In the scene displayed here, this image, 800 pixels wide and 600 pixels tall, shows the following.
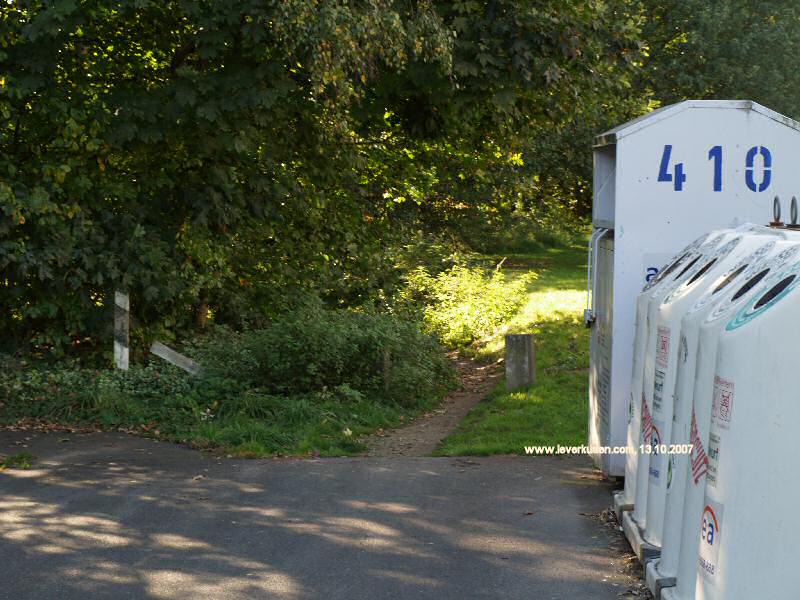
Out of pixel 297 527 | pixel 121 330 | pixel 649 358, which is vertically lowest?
pixel 297 527

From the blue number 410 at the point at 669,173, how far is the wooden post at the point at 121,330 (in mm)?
6980

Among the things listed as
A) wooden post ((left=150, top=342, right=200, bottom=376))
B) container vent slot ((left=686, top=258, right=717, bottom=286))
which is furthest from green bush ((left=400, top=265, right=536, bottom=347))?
container vent slot ((left=686, top=258, right=717, bottom=286))

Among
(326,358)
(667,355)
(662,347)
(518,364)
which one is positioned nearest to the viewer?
(667,355)

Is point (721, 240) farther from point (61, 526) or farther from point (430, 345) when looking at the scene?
point (430, 345)

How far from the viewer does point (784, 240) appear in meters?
5.27

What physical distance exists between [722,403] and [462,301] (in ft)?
54.1

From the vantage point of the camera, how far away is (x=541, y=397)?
42.6ft

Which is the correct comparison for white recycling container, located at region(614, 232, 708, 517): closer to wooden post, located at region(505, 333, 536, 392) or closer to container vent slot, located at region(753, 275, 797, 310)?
container vent slot, located at region(753, 275, 797, 310)

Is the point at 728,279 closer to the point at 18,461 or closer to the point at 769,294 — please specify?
the point at 769,294

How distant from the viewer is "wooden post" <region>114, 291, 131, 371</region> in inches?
502

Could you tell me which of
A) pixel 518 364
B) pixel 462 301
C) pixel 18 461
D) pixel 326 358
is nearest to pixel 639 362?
pixel 18 461

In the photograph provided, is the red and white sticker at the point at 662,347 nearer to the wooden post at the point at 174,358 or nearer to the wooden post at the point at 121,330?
the wooden post at the point at 174,358

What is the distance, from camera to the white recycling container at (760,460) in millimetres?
4188

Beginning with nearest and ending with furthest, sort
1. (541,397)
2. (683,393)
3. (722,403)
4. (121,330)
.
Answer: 1. (722,403)
2. (683,393)
3. (121,330)
4. (541,397)
